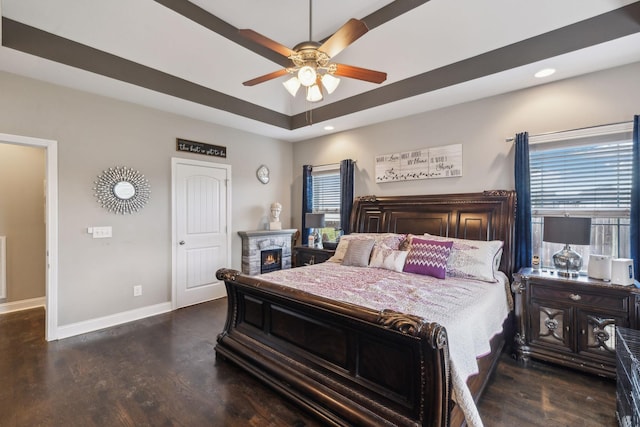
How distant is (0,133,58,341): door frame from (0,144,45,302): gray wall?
170 cm

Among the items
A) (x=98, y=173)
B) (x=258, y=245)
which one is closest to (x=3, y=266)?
(x=98, y=173)

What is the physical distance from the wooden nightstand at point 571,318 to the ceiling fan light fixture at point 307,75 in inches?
105

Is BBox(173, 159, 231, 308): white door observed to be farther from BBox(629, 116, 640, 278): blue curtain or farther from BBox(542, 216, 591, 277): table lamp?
BBox(629, 116, 640, 278): blue curtain

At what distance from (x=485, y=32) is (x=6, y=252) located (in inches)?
265

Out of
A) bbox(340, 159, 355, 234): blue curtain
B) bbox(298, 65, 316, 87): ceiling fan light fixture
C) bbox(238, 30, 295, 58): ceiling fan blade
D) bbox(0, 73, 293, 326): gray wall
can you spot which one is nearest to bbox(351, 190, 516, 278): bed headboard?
bbox(340, 159, 355, 234): blue curtain

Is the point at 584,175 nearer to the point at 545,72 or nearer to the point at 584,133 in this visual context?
the point at 584,133

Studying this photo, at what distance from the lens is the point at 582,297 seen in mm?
2564

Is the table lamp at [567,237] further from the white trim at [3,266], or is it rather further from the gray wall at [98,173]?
the white trim at [3,266]

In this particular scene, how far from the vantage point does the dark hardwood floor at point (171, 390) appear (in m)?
2.03

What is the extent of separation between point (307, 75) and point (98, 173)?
2953mm

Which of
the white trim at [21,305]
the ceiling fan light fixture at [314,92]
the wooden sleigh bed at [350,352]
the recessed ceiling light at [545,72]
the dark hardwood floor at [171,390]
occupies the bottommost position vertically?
the dark hardwood floor at [171,390]

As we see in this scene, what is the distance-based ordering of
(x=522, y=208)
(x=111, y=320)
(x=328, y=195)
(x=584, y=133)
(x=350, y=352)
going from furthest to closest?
(x=328, y=195) < (x=111, y=320) < (x=522, y=208) < (x=584, y=133) < (x=350, y=352)

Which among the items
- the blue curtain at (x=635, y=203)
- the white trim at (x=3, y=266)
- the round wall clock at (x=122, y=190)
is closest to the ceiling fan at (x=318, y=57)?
the round wall clock at (x=122, y=190)

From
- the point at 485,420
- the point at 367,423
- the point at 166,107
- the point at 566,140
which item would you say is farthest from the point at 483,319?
the point at 166,107
